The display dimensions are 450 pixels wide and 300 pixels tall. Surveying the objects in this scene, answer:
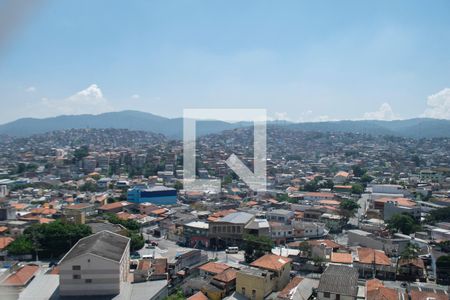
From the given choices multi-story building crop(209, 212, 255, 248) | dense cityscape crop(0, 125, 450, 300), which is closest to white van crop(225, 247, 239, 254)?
dense cityscape crop(0, 125, 450, 300)

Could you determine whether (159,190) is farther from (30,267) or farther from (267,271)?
(267,271)

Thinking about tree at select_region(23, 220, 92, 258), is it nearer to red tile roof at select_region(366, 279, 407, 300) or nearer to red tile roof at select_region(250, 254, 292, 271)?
red tile roof at select_region(250, 254, 292, 271)

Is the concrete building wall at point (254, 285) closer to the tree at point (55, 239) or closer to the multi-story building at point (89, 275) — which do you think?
the multi-story building at point (89, 275)

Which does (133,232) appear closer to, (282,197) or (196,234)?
(196,234)

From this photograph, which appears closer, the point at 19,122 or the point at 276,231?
the point at 276,231

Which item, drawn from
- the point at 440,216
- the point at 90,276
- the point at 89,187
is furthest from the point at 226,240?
the point at 89,187

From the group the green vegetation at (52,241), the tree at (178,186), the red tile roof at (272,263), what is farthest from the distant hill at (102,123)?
the red tile roof at (272,263)

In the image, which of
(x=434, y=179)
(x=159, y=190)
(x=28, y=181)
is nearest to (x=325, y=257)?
(x=159, y=190)
